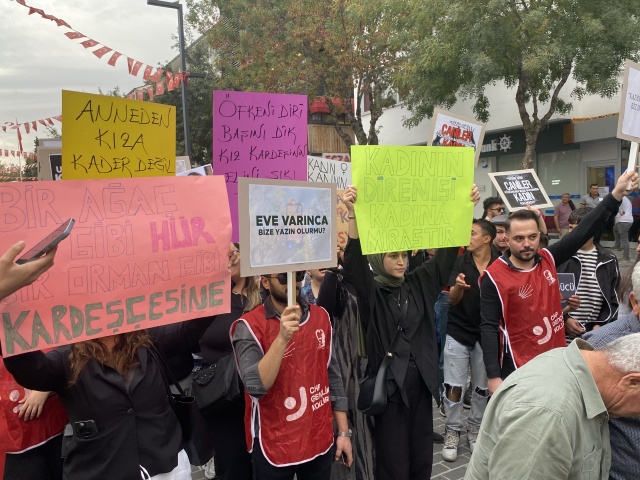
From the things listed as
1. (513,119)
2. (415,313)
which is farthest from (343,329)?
(513,119)

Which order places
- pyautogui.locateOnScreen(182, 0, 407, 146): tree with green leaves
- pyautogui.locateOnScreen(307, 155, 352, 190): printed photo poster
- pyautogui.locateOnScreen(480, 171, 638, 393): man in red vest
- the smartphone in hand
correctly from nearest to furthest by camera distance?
the smartphone in hand → pyautogui.locateOnScreen(480, 171, 638, 393): man in red vest → pyautogui.locateOnScreen(307, 155, 352, 190): printed photo poster → pyautogui.locateOnScreen(182, 0, 407, 146): tree with green leaves

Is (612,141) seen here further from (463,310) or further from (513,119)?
(463,310)

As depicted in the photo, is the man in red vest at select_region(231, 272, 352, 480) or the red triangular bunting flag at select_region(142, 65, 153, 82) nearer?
the man in red vest at select_region(231, 272, 352, 480)

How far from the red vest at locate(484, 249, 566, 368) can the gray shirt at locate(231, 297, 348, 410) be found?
4.51 feet

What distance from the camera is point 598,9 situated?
1194 centimetres

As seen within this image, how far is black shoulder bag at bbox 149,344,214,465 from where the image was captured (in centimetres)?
252

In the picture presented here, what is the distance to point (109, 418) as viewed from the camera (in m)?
2.29

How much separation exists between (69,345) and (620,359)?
2.11m

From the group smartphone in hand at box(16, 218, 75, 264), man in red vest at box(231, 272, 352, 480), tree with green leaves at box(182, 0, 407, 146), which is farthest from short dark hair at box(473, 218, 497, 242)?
tree with green leaves at box(182, 0, 407, 146)

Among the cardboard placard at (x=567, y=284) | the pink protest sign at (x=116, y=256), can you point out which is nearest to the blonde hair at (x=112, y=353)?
the pink protest sign at (x=116, y=256)

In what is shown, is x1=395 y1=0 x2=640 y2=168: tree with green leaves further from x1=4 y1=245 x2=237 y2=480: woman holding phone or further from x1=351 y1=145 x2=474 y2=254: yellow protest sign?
x1=4 y1=245 x2=237 y2=480: woman holding phone

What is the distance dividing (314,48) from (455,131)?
13.3 meters

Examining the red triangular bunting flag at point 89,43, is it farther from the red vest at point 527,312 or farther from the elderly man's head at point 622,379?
the elderly man's head at point 622,379

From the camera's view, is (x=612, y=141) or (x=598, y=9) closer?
(x=598, y=9)
